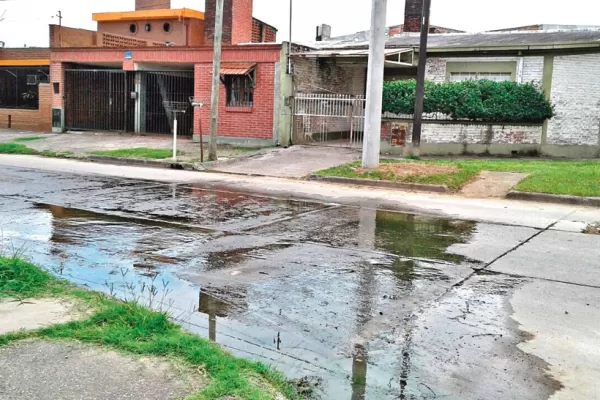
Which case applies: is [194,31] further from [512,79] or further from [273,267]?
[273,267]

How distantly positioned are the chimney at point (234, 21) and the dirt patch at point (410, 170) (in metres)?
12.2

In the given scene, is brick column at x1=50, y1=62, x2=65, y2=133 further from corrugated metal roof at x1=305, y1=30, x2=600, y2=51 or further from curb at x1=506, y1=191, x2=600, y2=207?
curb at x1=506, y1=191, x2=600, y2=207

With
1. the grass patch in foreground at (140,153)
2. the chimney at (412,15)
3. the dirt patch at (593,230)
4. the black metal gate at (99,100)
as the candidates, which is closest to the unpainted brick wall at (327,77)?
the chimney at (412,15)

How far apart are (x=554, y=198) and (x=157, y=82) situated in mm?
17843

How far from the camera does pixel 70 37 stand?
1156 inches

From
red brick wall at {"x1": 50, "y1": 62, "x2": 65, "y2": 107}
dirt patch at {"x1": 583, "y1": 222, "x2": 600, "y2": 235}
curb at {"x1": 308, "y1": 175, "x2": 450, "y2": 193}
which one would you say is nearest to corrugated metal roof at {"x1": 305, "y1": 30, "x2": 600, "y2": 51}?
curb at {"x1": 308, "y1": 175, "x2": 450, "y2": 193}

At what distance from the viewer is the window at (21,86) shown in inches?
1170

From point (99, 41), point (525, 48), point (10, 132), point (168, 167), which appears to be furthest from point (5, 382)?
point (99, 41)

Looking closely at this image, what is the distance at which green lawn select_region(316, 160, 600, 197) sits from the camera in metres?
12.8

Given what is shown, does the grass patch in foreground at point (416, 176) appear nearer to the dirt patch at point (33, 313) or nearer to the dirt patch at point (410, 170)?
the dirt patch at point (410, 170)

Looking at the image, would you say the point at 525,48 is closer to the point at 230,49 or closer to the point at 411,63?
the point at 411,63

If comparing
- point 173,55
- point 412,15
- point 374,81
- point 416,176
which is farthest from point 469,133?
point 173,55

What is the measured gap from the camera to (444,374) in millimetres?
4234

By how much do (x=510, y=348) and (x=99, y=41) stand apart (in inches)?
1183
